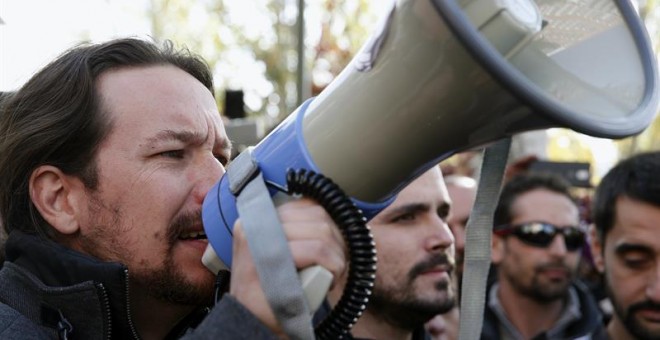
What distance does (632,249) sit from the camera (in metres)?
3.54

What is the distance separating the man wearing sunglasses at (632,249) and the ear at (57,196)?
2.34 m

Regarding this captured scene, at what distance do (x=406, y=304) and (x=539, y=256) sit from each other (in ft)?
5.63

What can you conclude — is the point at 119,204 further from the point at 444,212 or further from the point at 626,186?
the point at 626,186

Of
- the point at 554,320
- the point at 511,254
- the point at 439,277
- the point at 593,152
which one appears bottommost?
the point at 593,152

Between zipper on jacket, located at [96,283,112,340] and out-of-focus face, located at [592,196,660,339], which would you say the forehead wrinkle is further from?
out-of-focus face, located at [592,196,660,339]

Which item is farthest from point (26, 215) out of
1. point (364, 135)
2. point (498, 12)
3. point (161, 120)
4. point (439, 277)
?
point (439, 277)

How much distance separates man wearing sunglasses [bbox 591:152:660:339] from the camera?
11.4ft

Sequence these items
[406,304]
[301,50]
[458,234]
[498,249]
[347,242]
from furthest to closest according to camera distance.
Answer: [301,50] → [458,234] → [498,249] → [406,304] → [347,242]

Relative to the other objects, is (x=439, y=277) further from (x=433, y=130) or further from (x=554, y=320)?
(x=433, y=130)

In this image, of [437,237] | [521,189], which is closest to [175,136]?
[437,237]

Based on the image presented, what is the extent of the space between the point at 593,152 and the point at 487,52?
3364cm

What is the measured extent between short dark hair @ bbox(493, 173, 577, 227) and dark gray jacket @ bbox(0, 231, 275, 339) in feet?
10.8

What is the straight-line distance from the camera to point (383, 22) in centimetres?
141

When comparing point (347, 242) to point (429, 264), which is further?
point (429, 264)
